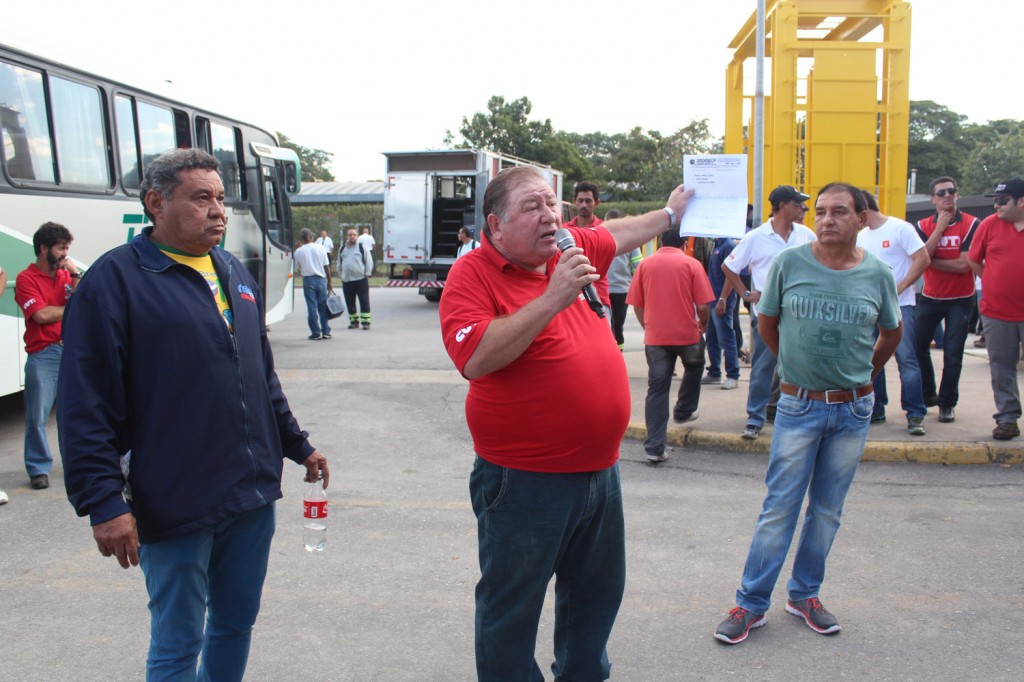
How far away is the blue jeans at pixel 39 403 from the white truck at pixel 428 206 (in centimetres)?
1385

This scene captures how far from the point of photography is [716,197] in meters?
3.70

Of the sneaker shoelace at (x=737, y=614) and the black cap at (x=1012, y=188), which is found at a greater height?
the black cap at (x=1012, y=188)

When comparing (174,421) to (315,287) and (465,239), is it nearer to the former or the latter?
(315,287)

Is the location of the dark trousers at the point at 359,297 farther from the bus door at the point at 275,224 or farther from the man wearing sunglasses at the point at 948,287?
the man wearing sunglasses at the point at 948,287

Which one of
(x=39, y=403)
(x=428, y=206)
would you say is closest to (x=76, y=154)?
(x=39, y=403)

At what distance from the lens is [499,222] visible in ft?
9.03

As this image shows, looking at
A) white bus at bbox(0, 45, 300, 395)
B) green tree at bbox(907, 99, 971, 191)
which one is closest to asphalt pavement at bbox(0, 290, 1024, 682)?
white bus at bbox(0, 45, 300, 395)

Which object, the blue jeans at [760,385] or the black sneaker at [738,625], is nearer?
the black sneaker at [738,625]

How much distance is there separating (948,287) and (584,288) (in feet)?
19.3

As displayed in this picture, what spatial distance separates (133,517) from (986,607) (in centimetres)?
375

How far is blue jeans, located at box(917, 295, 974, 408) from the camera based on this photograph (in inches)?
290

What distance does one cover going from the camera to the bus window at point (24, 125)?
25.8ft

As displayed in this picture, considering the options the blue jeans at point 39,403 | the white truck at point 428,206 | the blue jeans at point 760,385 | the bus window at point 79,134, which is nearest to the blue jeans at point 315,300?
the bus window at point 79,134

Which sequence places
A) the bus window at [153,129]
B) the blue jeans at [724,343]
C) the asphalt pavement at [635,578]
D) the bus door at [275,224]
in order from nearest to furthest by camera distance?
the asphalt pavement at [635,578] < the blue jeans at [724,343] < the bus window at [153,129] < the bus door at [275,224]
